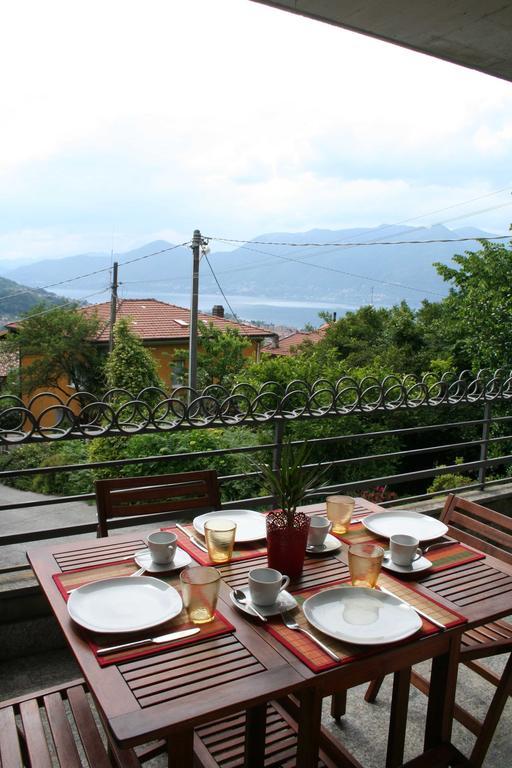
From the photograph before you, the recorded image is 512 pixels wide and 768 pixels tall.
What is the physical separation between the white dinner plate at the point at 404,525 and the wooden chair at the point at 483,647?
0.40ft

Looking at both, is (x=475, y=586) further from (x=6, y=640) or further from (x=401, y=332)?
(x=401, y=332)

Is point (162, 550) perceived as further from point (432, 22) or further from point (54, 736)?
point (432, 22)

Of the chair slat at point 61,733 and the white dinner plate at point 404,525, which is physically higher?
the white dinner plate at point 404,525

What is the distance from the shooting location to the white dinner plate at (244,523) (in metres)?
1.95

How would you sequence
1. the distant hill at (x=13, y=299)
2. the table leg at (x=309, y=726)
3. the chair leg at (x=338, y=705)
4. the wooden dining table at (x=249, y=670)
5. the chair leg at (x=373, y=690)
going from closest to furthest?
the wooden dining table at (x=249, y=670), the table leg at (x=309, y=726), the chair leg at (x=338, y=705), the chair leg at (x=373, y=690), the distant hill at (x=13, y=299)

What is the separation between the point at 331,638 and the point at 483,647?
79 centimetres

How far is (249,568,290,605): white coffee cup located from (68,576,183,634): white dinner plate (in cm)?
19

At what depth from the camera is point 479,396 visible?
3703mm

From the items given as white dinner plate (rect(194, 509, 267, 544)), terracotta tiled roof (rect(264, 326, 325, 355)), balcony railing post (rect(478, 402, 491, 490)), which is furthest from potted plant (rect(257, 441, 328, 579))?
terracotta tiled roof (rect(264, 326, 325, 355))

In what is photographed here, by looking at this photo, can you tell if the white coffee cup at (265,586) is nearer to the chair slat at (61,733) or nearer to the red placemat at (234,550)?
the red placemat at (234,550)

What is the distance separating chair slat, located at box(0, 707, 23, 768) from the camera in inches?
56.6

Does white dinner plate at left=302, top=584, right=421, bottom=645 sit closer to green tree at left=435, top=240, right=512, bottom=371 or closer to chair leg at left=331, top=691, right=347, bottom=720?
chair leg at left=331, top=691, right=347, bottom=720

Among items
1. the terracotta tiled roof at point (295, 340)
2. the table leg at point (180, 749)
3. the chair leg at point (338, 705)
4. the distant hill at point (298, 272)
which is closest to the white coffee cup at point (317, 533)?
the chair leg at point (338, 705)

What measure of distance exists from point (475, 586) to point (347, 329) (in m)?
15.5
